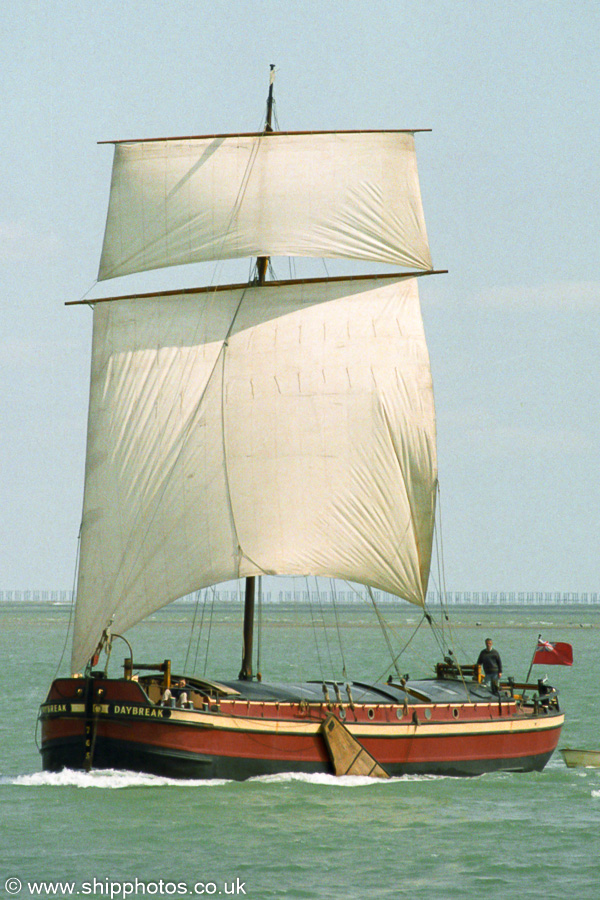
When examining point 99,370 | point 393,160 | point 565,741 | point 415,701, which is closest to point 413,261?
point 393,160

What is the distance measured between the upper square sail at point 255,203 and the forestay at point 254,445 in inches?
50.0

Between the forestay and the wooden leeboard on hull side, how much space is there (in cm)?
514

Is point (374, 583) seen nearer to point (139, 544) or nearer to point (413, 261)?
point (139, 544)

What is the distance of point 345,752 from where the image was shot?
2798 cm

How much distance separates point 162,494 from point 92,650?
4.07 metres

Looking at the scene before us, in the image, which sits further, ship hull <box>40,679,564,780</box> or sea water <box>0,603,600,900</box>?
ship hull <box>40,679,564,780</box>

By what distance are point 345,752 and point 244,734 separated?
2368 mm

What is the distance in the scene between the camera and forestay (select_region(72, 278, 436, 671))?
3181 centimetres

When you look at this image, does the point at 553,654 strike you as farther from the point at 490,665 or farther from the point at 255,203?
the point at 255,203

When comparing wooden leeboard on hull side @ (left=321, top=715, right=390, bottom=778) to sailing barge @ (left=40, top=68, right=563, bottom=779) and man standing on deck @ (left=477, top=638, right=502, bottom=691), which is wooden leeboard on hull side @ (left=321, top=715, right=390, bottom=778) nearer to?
sailing barge @ (left=40, top=68, right=563, bottom=779)

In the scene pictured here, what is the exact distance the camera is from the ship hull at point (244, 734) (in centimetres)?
2662

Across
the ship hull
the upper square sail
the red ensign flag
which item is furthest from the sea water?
the upper square sail

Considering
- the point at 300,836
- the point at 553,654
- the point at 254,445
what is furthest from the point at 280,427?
the point at 300,836

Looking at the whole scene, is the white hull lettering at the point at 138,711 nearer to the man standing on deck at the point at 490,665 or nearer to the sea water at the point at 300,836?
the sea water at the point at 300,836
